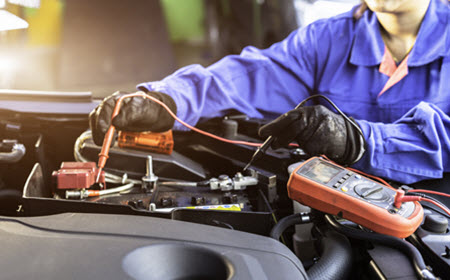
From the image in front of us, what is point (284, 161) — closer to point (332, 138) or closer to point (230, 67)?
point (332, 138)

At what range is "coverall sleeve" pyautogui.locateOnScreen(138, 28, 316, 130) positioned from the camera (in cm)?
123

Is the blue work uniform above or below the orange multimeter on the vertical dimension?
above

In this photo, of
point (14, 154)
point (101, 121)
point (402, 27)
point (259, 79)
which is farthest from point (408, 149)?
point (14, 154)

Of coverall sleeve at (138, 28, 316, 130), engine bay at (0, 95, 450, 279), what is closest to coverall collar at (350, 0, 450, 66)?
coverall sleeve at (138, 28, 316, 130)

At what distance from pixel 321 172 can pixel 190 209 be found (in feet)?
0.86

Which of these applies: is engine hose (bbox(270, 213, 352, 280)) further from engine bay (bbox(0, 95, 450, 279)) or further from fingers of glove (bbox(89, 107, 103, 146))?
fingers of glove (bbox(89, 107, 103, 146))

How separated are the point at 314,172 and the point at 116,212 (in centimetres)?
38

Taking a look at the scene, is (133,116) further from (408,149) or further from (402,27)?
(402,27)

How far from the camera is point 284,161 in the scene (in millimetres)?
926

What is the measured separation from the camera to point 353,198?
2.13ft

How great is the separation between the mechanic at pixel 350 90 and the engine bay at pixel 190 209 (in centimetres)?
8

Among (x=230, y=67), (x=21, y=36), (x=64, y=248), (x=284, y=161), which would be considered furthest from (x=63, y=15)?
(x=64, y=248)

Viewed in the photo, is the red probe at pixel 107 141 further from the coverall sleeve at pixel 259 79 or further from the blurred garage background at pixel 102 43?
the blurred garage background at pixel 102 43

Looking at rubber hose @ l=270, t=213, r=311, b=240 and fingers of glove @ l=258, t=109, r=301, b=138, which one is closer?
rubber hose @ l=270, t=213, r=311, b=240
